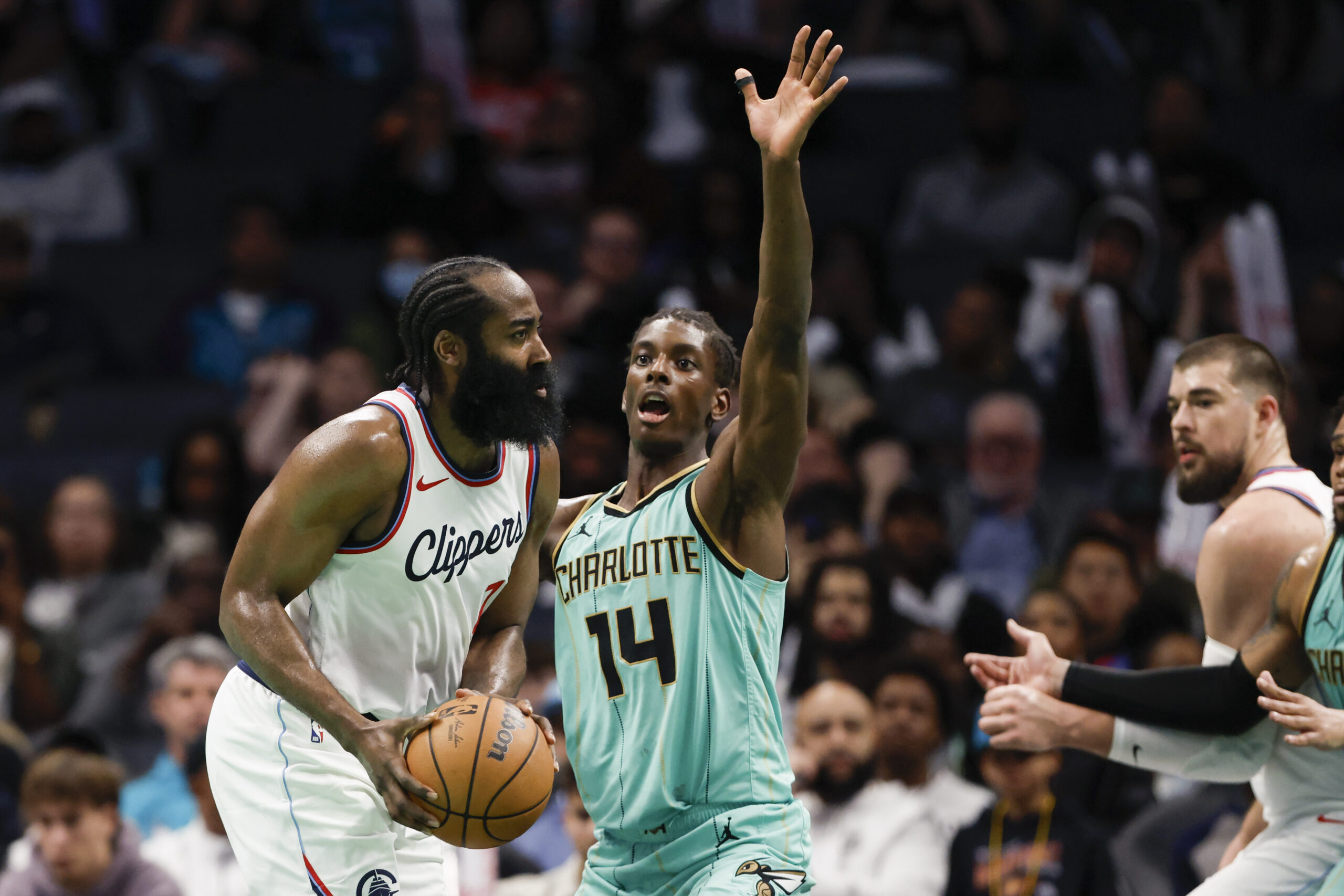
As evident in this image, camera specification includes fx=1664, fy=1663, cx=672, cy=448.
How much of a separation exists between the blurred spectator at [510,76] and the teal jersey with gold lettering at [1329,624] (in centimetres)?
813

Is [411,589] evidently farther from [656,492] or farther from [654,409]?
[654,409]

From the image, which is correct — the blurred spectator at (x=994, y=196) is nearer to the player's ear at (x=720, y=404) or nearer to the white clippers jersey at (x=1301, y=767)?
the white clippers jersey at (x=1301, y=767)

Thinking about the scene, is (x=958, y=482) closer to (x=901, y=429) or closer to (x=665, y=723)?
(x=901, y=429)

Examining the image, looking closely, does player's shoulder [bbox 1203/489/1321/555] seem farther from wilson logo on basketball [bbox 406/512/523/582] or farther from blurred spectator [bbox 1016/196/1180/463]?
blurred spectator [bbox 1016/196/1180/463]

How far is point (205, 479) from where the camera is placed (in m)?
9.05

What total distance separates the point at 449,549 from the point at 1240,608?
2.46 m

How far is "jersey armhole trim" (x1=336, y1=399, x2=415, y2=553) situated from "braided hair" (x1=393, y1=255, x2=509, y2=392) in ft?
0.79

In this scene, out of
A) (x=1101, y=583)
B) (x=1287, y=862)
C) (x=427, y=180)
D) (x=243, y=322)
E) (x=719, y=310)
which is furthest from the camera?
(x=427, y=180)

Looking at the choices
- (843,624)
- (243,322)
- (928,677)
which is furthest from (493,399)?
(243,322)

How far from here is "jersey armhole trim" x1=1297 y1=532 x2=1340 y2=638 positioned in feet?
15.5

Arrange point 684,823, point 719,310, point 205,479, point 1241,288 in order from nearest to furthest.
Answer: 1. point 684,823
2. point 205,479
3. point 1241,288
4. point 719,310

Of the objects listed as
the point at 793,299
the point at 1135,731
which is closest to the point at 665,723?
the point at 793,299

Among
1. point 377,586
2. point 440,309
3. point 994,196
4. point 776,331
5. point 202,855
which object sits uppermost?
point 994,196

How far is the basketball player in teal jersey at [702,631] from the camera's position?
14.2ft
